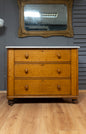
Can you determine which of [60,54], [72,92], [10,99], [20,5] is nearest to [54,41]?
[60,54]

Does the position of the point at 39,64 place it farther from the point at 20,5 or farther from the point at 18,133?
the point at 20,5

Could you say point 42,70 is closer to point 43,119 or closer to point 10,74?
point 10,74

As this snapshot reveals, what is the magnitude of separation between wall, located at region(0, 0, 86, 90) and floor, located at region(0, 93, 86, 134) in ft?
2.24

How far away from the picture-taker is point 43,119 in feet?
4.72

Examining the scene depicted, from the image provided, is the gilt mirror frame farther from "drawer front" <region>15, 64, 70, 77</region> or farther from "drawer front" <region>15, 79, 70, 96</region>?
"drawer front" <region>15, 79, 70, 96</region>

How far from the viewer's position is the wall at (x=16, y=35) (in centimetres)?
251

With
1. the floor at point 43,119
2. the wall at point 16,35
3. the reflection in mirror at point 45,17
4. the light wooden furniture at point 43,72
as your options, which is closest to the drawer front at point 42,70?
the light wooden furniture at point 43,72

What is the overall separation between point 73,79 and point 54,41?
0.83 metres

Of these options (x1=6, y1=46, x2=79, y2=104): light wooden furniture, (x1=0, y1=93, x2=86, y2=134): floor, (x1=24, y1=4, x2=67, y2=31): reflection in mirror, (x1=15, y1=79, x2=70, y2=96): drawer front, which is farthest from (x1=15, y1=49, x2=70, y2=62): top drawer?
(x1=24, y1=4, x2=67, y2=31): reflection in mirror

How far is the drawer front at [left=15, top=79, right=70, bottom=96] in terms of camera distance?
193cm

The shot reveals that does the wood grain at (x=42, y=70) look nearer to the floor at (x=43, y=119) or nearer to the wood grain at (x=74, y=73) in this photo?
the wood grain at (x=74, y=73)

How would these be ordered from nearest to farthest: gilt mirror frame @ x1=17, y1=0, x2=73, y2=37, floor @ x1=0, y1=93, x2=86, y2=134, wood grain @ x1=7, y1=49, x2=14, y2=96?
floor @ x1=0, y1=93, x2=86, y2=134
wood grain @ x1=7, y1=49, x2=14, y2=96
gilt mirror frame @ x1=17, y1=0, x2=73, y2=37

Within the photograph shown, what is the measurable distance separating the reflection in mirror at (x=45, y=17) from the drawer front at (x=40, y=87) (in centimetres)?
97

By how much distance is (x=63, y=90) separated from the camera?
76.7 inches
